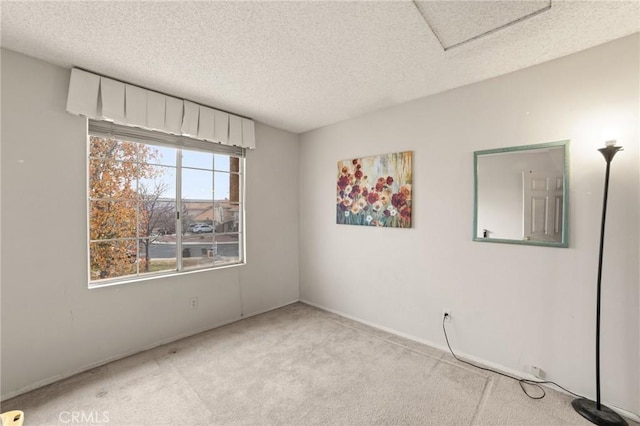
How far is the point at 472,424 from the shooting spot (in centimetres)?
167

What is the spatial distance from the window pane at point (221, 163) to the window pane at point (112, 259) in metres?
1.16

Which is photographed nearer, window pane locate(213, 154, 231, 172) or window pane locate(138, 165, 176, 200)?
window pane locate(138, 165, 176, 200)

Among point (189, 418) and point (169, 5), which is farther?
point (189, 418)

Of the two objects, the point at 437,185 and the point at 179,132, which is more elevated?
the point at 179,132

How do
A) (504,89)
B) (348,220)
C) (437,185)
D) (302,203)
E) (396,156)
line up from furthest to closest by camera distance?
(302,203)
(348,220)
(396,156)
(437,185)
(504,89)

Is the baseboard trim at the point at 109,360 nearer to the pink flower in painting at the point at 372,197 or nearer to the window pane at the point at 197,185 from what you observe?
the window pane at the point at 197,185

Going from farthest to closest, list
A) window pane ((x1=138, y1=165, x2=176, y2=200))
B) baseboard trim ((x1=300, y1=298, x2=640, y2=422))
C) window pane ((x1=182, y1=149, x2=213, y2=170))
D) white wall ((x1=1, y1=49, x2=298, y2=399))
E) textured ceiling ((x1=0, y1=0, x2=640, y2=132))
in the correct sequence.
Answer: window pane ((x1=182, y1=149, x2=213, y2=170)), window pane ((x1=138, y1=165, x2=176, y2=200)), white wall ((x1=1, y1=49, x2=298, y2=399)), baseboard trim ((x1=300, y1=298, x2=640, y2=422)), textured ceiling ((x1=0, y1=0, x2=640, y2=132))

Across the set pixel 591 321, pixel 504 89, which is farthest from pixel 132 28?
pixel 591 321

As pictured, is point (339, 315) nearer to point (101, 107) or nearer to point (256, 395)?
point (256, 395)

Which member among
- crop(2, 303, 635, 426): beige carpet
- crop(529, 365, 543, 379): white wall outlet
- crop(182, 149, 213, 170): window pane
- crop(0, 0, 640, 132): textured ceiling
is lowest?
crop(2, 303, 635, 426): beige carpet

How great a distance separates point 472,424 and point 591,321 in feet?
3.67

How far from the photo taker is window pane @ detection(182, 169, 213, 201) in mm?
2906

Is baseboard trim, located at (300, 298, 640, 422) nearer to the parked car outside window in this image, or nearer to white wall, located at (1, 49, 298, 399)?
the parked car outside window

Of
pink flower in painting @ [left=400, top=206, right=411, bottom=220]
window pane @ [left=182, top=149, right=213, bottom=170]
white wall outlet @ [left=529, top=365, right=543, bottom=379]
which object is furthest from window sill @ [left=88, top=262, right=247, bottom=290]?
white wall outlet @ [left=529, top=365, right=543, bottom=379]
